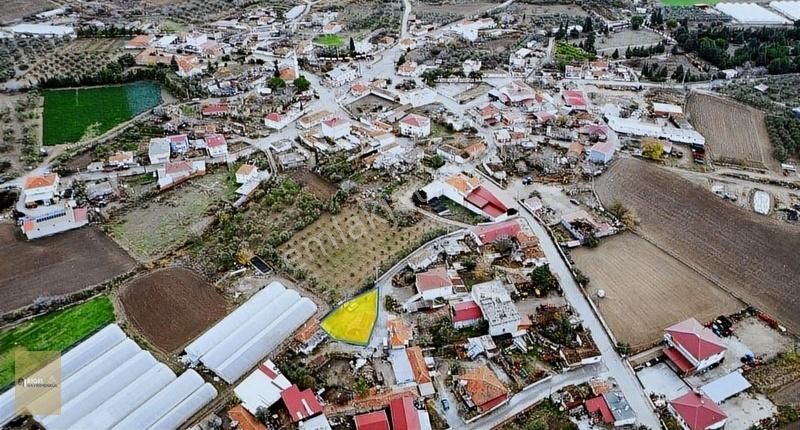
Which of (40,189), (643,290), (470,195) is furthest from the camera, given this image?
(40,189)

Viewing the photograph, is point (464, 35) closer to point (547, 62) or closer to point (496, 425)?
point (547, 62)

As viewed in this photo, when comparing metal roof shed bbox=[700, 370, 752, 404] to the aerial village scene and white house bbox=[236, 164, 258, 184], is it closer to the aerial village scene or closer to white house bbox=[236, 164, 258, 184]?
the aerial village scene

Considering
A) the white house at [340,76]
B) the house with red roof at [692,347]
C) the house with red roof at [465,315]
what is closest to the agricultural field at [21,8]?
the white house at [340,76]

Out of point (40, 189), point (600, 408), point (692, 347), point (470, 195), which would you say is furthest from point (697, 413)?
point (40, 189)

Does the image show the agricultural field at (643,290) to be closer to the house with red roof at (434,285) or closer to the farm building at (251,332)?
the house with red roof at (434,285)

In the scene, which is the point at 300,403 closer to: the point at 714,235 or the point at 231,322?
the point at 231,322

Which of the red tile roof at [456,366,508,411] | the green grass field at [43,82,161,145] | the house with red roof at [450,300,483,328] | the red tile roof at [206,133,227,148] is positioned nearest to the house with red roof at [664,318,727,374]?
the red tile roof at [456,366,508,411]
